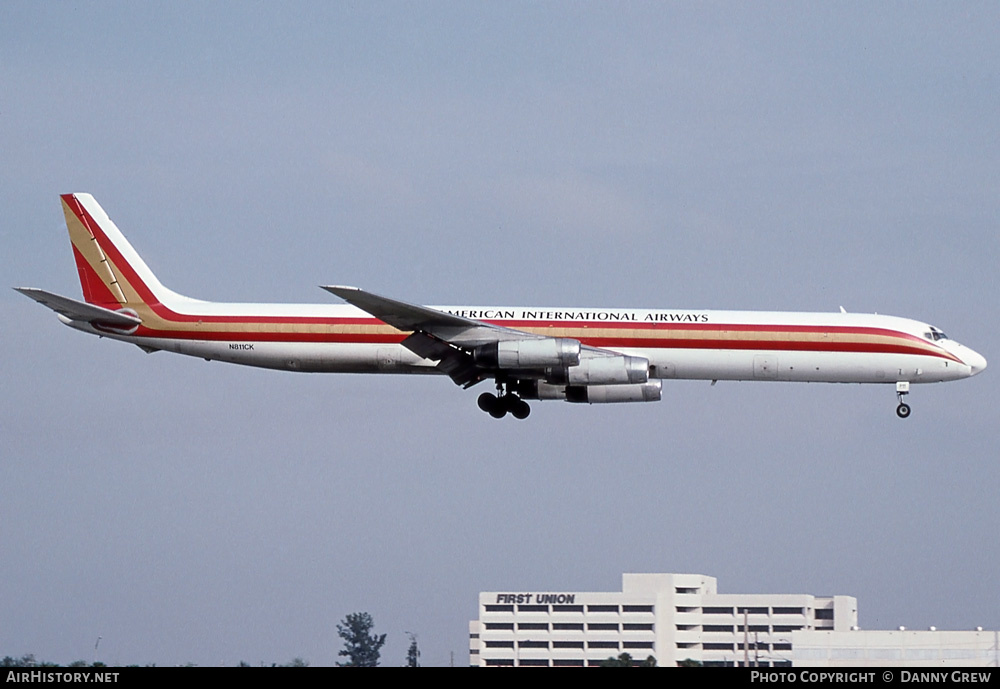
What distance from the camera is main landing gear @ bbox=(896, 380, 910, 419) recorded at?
47156 millimetres

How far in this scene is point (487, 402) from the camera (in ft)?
156

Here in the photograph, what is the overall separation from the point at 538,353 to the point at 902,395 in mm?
14082

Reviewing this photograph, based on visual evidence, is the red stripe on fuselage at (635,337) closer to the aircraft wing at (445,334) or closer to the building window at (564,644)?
the aircraft wing at (445,334)

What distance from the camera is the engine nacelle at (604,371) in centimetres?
4338

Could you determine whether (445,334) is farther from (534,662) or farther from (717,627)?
(717,627)

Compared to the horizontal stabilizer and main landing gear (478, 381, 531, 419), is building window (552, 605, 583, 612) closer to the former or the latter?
main landing gear (478, 381, 531, 419)

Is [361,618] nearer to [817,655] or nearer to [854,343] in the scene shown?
[817,655]

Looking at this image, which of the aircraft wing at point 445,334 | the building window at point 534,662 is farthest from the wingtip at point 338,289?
the building window at point 534,662

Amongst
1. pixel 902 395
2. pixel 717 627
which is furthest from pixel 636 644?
pixel 902 395

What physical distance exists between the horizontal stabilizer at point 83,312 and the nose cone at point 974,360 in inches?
1185

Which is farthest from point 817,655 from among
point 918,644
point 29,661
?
point 29,661

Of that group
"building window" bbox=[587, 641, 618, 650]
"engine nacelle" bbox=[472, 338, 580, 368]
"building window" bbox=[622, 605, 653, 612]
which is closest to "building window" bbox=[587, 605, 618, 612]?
"building window" bbox=[622, 605, 653, 612]

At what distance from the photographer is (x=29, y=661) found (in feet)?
107

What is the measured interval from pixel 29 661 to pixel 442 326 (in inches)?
678
